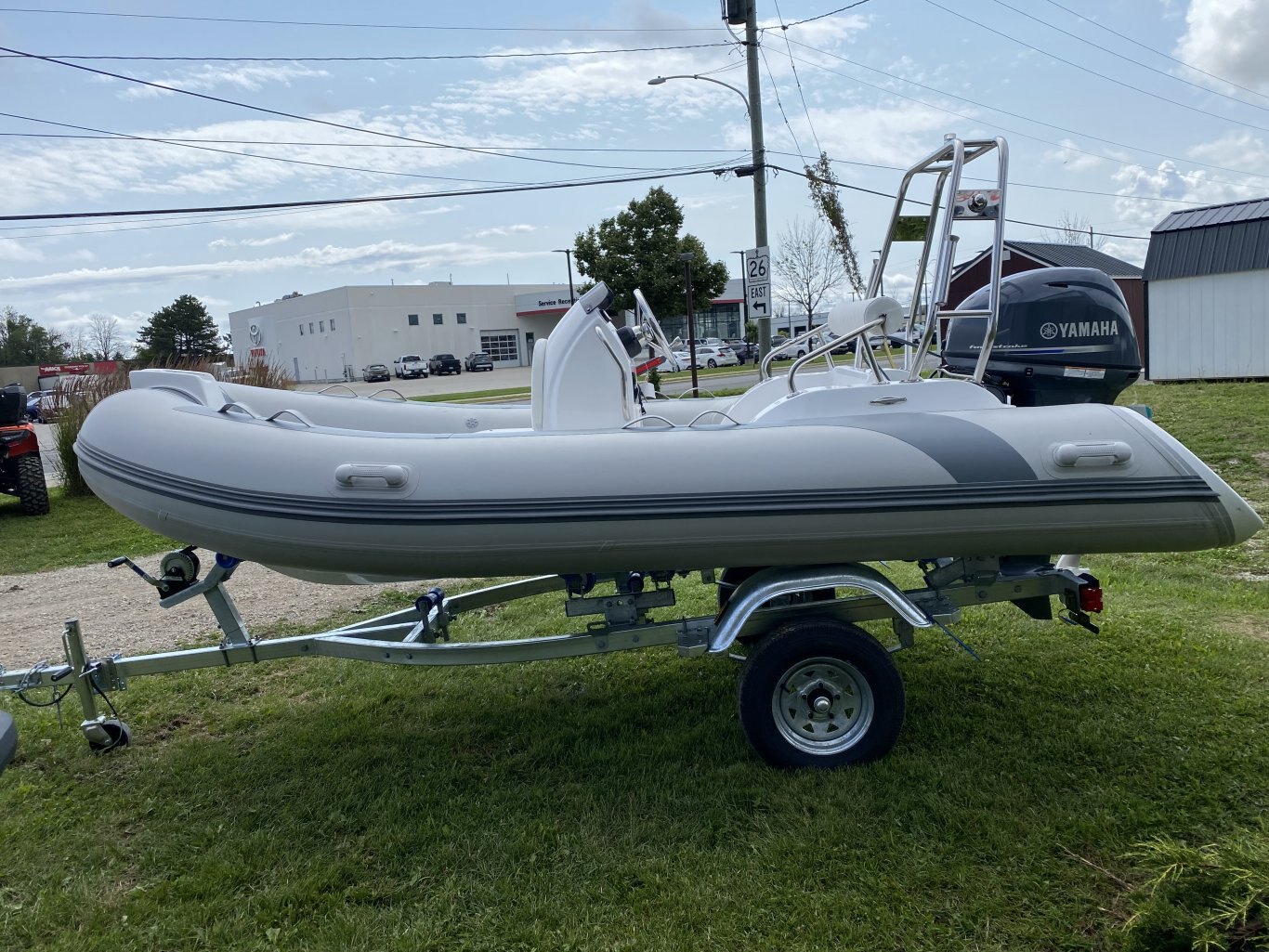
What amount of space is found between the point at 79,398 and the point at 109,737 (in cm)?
881

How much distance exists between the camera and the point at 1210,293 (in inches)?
603

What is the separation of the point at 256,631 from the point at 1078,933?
5.04m

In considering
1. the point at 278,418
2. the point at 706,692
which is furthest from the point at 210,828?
the point at 706,692

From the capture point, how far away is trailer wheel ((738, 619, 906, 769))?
11.5 feet

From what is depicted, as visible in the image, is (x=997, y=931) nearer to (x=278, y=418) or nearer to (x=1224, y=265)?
(x=278, y=418)

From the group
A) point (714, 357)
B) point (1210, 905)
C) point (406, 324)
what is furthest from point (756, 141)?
point (406, 324)

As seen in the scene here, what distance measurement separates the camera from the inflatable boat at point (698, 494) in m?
3.40

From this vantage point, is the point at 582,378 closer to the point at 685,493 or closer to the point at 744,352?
the point at 685,493

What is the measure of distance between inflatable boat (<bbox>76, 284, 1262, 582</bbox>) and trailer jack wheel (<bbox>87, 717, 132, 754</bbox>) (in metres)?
1.11

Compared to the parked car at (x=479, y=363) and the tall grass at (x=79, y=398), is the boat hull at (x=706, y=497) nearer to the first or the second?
the tall grass at (x=79, y=398)

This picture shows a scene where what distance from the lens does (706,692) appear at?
4453 millimetres

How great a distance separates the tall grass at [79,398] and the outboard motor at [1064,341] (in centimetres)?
892

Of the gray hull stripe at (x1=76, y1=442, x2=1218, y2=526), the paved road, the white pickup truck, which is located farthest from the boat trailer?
the white pickup truck

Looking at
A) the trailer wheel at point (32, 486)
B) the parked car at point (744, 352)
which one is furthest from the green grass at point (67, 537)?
the parked car at point (744, 352)
